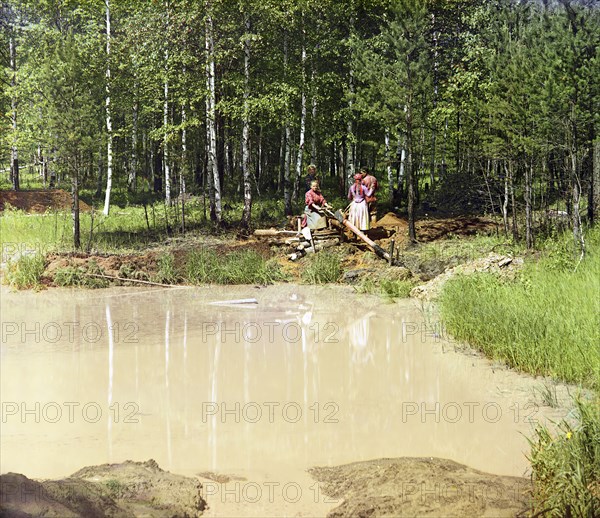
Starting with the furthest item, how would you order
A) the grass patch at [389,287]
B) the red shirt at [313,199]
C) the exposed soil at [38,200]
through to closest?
the exposed soil at [38,200] → the red shirt at [313,199] → the grass patch at [389,287]

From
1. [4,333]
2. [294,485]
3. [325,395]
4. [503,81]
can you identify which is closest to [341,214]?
[503,81]

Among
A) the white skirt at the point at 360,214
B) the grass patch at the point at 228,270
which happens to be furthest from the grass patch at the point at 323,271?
the white skirt at the point at 360,214

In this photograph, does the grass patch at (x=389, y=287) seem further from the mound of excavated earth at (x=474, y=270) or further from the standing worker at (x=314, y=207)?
the standing worker at (x=314, y=207)

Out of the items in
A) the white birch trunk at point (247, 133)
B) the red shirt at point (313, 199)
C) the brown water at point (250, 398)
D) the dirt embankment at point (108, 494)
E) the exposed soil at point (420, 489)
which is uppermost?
the white birch trunk at point (247, 133)

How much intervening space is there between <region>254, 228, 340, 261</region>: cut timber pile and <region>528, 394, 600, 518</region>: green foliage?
47.8 feet

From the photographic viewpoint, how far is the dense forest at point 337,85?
64.6 ft

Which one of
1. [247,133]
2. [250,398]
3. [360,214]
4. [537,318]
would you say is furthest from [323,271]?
[250,398]

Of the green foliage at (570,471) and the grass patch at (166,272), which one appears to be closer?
the green foliage at (570,471)

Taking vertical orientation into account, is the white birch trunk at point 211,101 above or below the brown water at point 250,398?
above

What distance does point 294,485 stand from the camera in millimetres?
6062

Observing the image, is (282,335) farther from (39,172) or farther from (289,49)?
(39,172)

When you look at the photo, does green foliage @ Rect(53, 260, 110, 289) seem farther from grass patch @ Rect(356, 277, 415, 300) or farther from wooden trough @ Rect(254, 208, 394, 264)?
grass patch @ Rect(356, 277, 415, 300)

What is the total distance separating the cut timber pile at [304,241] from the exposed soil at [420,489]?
14152mm

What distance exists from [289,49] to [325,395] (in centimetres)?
2483
